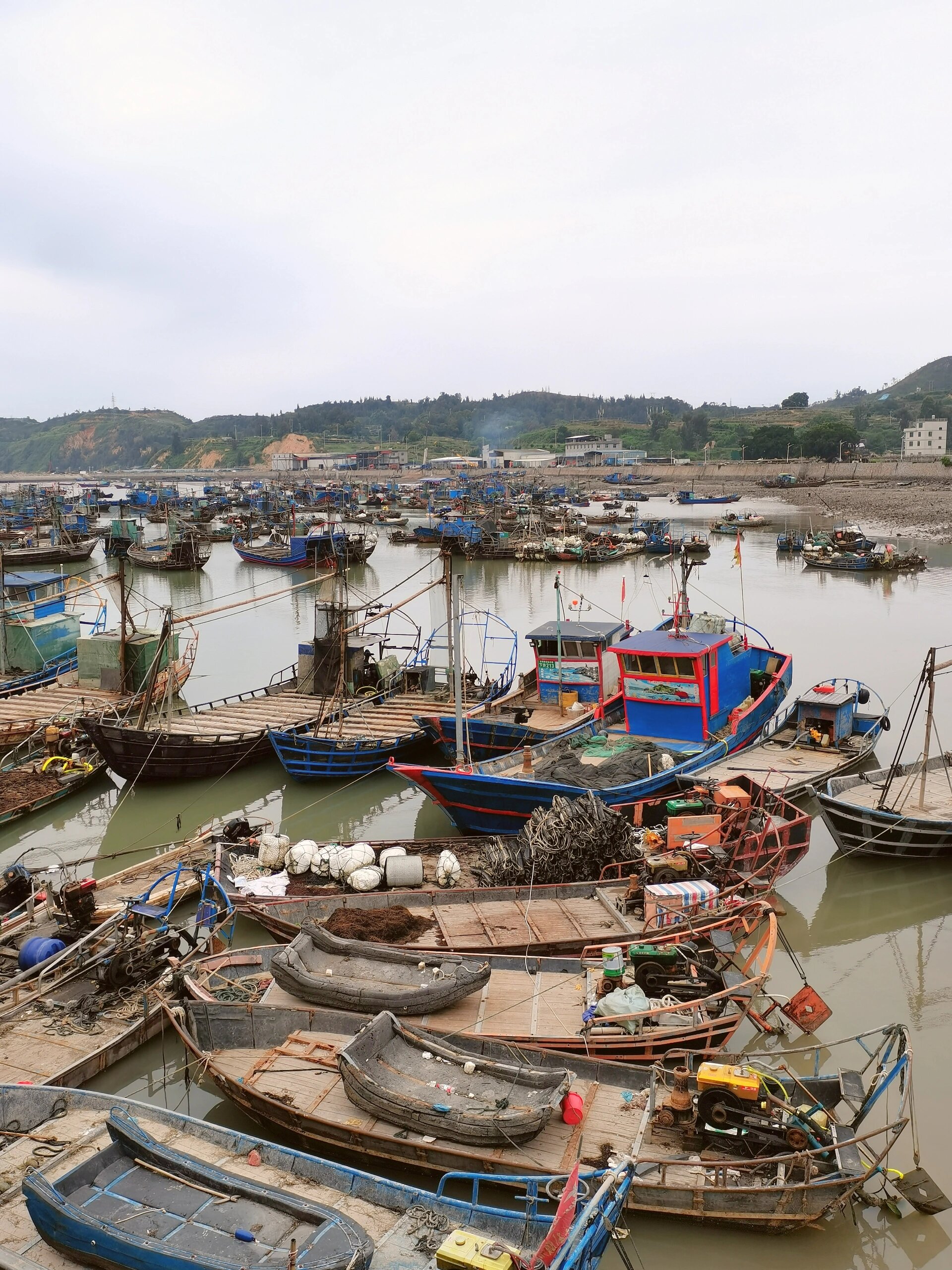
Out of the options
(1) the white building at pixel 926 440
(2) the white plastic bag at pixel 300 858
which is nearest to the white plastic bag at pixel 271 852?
(2) the white plastic bag at pixel 300 858

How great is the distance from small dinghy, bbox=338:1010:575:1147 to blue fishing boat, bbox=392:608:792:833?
253 inches

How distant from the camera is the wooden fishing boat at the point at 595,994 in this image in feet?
31.4

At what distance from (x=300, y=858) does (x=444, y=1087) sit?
565 cm

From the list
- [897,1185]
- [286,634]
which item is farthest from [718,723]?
[286,634]

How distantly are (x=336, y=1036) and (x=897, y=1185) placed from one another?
5740mm

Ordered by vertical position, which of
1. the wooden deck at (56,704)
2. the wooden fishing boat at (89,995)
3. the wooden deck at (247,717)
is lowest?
the wooden fishing boat at (89,995)

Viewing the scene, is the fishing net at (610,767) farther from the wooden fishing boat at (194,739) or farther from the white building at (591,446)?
the white building at (591,446)

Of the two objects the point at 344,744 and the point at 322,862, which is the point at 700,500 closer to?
the point at 344,744

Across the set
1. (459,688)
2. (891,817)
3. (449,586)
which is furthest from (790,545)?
(459,688)

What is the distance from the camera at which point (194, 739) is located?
19641 mm

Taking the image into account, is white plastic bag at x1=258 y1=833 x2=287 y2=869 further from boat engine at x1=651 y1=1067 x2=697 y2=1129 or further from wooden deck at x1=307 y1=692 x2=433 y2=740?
boat engine at x1=651 y1=1067 x2=697 y2=1129

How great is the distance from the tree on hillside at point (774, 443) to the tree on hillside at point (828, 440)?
2890mm

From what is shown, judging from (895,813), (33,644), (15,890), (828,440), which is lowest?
(15,890)

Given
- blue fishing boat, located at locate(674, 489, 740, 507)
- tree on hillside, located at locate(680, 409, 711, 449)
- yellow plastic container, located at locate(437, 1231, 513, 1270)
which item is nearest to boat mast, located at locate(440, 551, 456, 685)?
yellow plastic container, located at locate(437, 1231, 513, 1270)
